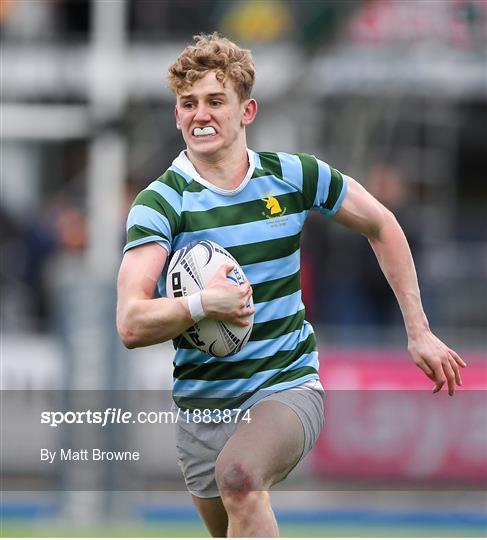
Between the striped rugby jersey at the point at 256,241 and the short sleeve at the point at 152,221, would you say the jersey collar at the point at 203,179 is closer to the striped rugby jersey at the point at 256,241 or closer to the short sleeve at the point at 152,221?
the striped rugby jersey at the point at 256,241

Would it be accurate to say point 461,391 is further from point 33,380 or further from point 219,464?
point 219,464

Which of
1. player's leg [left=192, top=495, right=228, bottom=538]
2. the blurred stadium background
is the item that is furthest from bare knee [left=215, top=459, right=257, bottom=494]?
the blurred stadium background

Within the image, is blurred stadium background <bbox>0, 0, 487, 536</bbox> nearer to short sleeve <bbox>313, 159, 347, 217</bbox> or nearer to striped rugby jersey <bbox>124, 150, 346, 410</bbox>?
striped rugby jersey <bbox>124, 150, 346, 410</bbox>

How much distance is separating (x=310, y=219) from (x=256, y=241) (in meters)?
7.34

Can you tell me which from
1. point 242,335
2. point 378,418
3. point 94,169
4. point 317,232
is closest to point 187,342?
point 242,335

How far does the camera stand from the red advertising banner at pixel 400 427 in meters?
11.9

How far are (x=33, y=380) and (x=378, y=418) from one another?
2.84 m

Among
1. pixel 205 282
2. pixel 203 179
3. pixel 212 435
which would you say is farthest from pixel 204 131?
pixel 212 435

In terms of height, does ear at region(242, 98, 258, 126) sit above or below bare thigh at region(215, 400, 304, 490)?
above

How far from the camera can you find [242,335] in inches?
225

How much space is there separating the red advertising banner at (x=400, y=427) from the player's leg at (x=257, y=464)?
20.2ft

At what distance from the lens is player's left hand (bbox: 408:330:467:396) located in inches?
233

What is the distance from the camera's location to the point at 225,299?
214 inches
